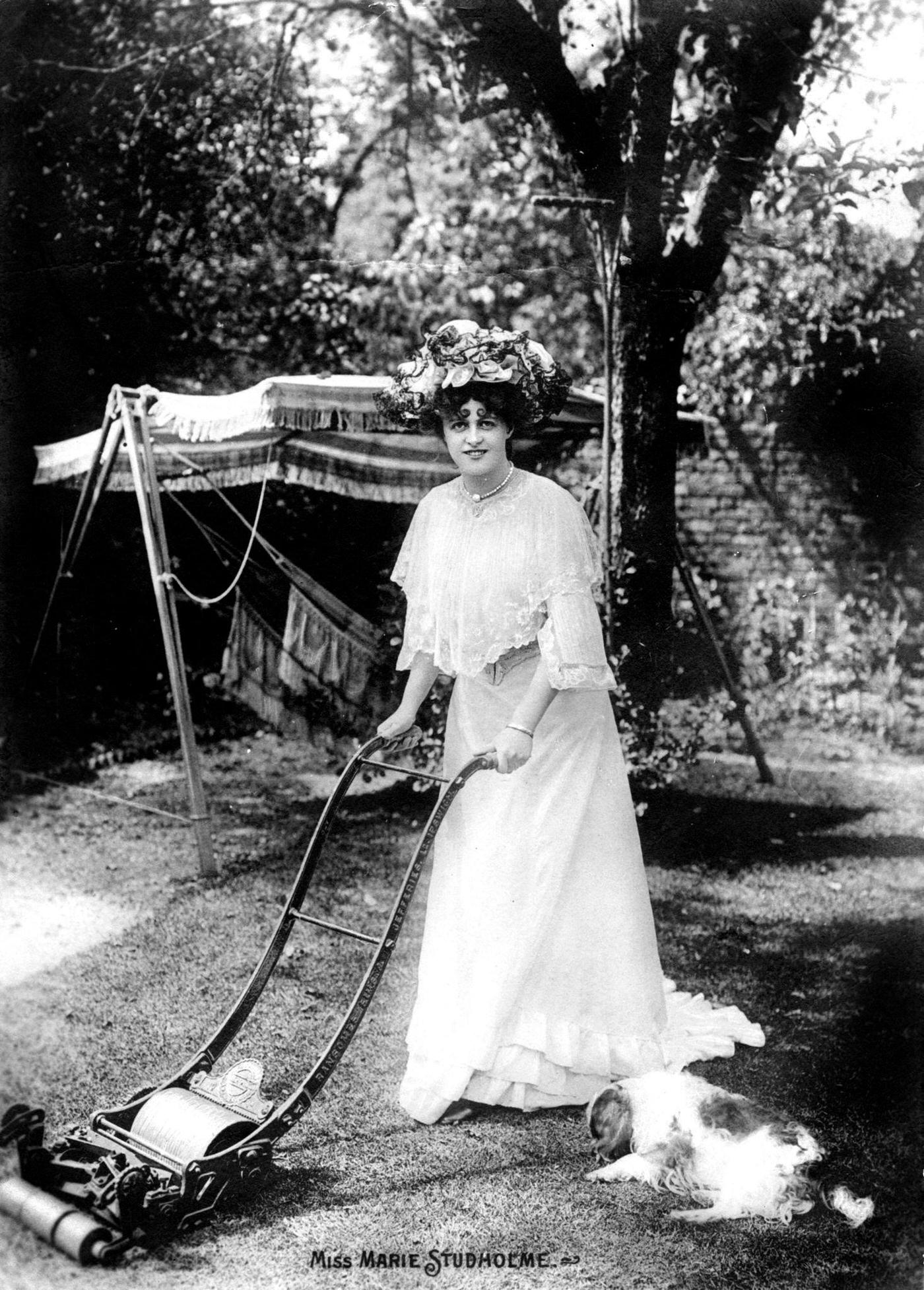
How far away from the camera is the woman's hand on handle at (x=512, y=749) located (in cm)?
283

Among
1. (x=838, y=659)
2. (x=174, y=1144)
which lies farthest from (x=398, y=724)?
(x=838, y=659)

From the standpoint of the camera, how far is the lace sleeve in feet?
9.37

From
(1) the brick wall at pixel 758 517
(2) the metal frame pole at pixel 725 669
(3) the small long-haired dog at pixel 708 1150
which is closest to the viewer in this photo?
(3) the small long-haired dog at pixel 708 1150

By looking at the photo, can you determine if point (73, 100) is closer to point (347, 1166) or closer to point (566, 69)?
point (566, 69)

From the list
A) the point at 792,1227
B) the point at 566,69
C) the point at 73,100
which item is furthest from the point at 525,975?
the point at 73,100

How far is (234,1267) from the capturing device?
7.86 ft

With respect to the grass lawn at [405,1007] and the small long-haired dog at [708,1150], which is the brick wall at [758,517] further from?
the small long-haired dog at [708,1150]

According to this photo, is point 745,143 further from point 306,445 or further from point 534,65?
point 306,445

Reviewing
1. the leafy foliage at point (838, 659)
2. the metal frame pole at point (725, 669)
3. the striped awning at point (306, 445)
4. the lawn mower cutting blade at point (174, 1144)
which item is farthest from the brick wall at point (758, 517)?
the lawn mower cutting blade at point (174, 1144)

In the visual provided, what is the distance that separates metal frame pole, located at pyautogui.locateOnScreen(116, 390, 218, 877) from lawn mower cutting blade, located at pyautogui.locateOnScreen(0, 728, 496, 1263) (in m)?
1.77

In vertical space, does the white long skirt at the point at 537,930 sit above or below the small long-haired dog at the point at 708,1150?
above

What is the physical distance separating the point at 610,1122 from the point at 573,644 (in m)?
1.25

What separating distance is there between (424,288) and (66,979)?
3.56 metres

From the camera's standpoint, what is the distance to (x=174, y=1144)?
8.48 ft
